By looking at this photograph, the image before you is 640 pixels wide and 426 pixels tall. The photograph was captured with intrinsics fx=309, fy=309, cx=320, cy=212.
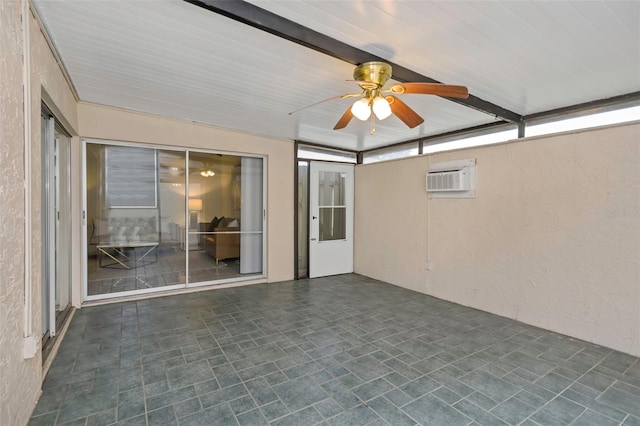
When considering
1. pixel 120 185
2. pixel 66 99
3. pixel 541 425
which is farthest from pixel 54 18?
pixel 541 425

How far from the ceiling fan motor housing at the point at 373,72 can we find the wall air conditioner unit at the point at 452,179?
2.10 m

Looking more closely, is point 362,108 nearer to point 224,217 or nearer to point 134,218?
point 224,217

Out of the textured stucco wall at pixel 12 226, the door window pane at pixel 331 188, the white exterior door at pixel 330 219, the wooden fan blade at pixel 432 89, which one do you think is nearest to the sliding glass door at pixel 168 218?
the white exterior door at pixel 330 219

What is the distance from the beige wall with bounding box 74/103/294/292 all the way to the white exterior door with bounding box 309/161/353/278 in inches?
16.7

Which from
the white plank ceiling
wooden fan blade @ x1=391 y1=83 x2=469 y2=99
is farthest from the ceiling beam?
wooden fan blade @ x1=391 y1=83 x2=469 y2=99

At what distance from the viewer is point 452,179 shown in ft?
13.4

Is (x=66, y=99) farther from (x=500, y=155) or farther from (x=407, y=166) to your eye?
(x=500, y=155)

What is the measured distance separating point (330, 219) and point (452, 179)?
235 centimetres

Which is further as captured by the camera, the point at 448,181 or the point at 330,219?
the point at 330,219

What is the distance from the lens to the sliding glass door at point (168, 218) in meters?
4.25

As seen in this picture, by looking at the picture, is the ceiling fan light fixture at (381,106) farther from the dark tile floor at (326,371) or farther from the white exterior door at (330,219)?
the white exterior door at (330,219)

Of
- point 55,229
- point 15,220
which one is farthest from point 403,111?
point 55,229

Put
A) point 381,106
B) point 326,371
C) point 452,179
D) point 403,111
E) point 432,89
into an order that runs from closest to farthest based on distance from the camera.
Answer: point 432,89
point 381,106
point 326,371
point 403,111
point 452,179

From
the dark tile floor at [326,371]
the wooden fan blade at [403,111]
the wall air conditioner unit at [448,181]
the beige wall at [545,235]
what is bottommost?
the dark tile floor at [326,371]
